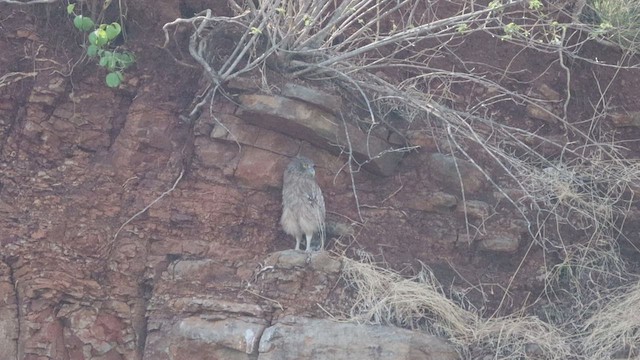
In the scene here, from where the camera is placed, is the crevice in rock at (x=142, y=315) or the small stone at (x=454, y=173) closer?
the crevice in rock at (x=142, y=315)

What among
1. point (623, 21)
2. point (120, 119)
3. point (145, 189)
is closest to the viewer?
point (145, 189)

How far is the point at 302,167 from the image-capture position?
641 cm

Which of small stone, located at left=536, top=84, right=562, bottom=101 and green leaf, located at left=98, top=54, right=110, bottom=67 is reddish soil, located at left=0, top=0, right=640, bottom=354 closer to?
green leaf, located at left=98, top=54, right=110, bottom=67

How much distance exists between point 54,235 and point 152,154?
2.73 ft

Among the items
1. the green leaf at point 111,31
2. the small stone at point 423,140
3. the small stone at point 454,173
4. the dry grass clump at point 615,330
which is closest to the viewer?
the dry grass clump at point 615,330

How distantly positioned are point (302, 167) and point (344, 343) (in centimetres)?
126

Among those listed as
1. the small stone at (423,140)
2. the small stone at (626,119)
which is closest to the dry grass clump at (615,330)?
the small stone at (626,119)

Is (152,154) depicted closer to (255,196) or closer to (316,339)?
(255,196)

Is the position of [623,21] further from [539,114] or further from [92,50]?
[92,50]

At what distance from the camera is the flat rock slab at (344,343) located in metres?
5.64

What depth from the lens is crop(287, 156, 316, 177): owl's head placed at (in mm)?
6406

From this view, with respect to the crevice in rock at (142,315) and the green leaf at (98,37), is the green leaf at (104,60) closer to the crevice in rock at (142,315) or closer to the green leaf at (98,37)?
the green leaf at (98,37)

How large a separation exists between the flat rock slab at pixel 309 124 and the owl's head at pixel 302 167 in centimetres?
19

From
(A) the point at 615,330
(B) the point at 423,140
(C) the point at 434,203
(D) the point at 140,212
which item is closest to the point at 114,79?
(D) the point at 140,212
